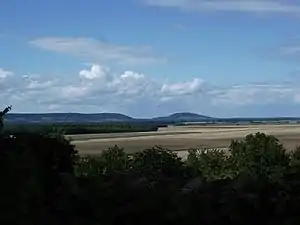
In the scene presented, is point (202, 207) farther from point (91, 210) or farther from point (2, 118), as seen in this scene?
point (2, 118)

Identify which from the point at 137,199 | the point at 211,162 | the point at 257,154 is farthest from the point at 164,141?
the point at 137,199

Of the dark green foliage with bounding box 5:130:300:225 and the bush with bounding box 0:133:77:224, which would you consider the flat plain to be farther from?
the dark green foliage with bounding box 5:130:300:225

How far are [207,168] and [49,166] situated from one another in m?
18.0

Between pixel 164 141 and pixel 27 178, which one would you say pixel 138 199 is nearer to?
pixel 27 178

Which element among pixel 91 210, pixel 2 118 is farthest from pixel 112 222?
pixel 2 118

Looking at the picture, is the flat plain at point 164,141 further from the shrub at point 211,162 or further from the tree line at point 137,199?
the tree line at point 137,199

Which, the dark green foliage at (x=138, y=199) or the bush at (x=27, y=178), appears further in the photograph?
the bush at (x=27, y=178)

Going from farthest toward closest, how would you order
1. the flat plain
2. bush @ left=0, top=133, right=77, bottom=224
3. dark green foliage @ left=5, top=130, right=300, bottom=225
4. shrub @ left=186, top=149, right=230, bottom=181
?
the flat plain
shrub @ left=186, top=149, right=230, bottom=181
bush @ left=0, top=133, right=77, bottom=224
dark green foliage @ left=5, top=130, right=300, bottom=225

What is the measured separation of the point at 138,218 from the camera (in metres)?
8.14

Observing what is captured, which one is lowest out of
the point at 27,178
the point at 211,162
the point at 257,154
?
the point at 211,162

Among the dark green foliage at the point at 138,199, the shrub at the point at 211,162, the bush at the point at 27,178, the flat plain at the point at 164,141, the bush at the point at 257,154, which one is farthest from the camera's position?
the flat plain at the point at 164,141

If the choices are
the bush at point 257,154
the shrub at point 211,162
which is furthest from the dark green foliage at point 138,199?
the shrub at point 211,162

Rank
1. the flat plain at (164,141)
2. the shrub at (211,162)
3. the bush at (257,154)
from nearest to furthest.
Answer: the bush at (257,154)
the shrub at (211,162)
the flat plain at (164,141)

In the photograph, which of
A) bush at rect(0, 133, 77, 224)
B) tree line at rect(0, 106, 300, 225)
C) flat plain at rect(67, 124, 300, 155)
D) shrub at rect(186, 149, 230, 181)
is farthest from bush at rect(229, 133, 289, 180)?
tree line at rect(0, 106, 300, 225)
